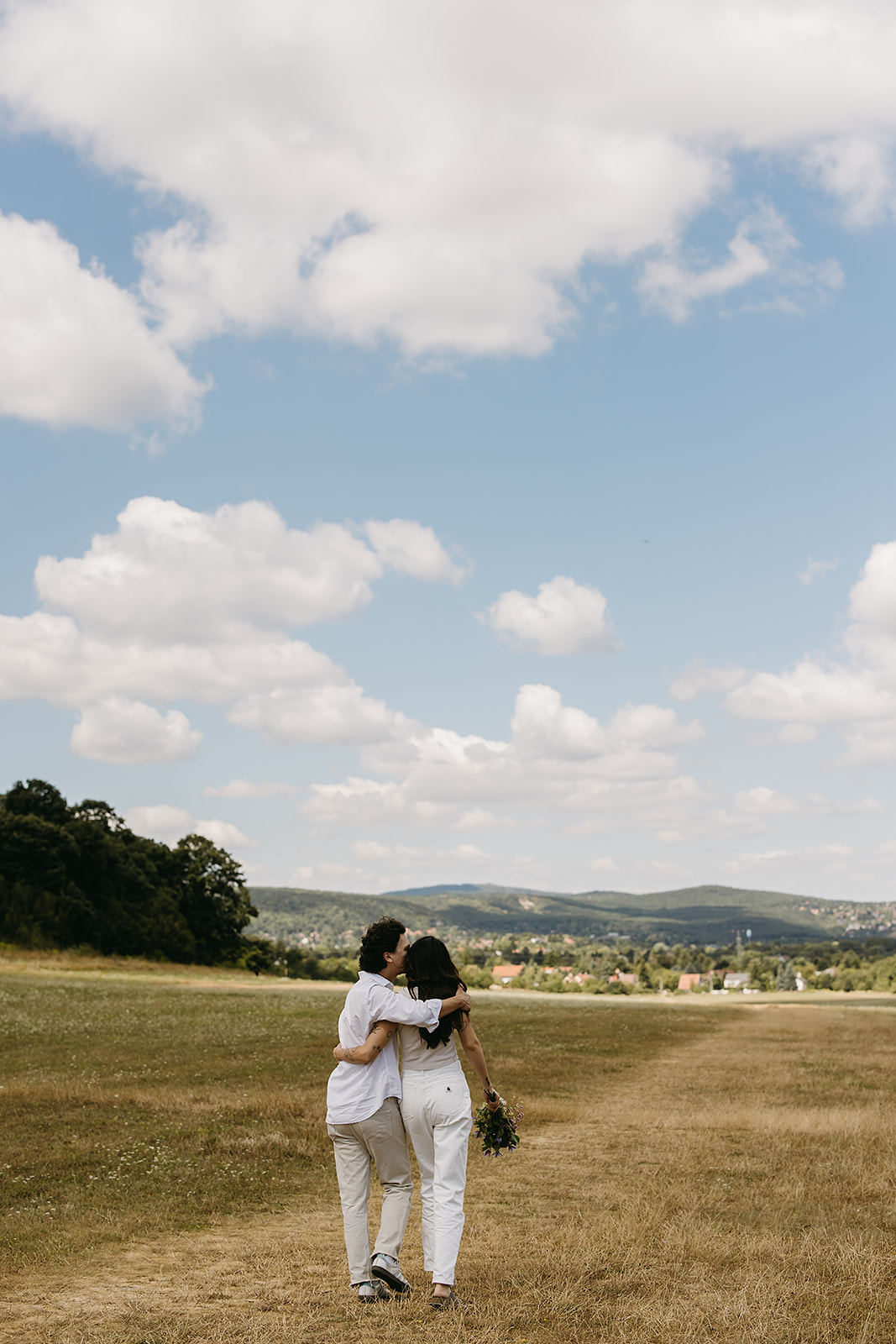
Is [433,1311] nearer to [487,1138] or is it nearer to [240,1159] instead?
[487,1138]

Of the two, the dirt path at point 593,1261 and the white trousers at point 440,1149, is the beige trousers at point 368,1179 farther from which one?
the dirt path at point 593,1261

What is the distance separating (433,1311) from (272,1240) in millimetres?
3487

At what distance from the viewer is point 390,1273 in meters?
8.24

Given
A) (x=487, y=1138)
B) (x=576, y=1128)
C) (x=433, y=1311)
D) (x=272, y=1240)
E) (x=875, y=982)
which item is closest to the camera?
(x=433, y=1311)

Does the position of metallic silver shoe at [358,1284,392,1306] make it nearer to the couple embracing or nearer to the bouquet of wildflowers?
the couple embracing

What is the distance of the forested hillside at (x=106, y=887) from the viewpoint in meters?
88.1

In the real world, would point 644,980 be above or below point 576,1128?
below

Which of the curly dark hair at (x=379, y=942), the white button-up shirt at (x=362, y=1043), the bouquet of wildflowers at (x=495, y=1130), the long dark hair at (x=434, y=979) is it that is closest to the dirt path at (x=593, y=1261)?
the bouquet of wildflowers at (x=495, y=1130)

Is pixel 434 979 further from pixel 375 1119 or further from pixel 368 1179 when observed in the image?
pixel 368 1179

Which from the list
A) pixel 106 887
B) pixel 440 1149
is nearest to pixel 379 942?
pixel 440 1149

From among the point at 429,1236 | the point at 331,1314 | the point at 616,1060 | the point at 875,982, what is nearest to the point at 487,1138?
the point at 429,1236

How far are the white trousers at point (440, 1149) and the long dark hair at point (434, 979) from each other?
32 centimetres

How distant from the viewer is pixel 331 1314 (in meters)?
7.91

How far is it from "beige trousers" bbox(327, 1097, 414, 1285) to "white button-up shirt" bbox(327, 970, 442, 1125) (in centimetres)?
9
